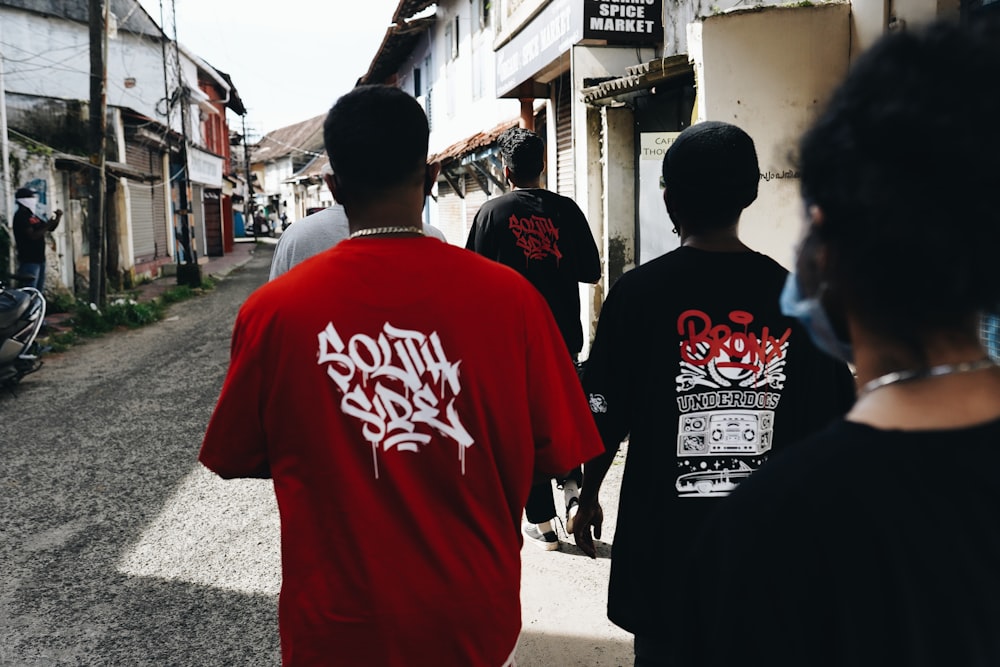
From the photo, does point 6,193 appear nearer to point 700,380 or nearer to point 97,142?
point 97,142

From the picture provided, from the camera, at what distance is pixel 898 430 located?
85cm

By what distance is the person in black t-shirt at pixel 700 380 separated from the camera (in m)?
2.10

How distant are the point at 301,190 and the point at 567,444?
6004 cm

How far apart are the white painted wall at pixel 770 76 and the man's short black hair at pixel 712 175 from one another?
3.07 meters

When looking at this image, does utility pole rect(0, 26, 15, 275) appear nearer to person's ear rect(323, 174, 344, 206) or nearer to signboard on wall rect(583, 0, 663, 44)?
signboard on wall rect(583, 0, 663, 44)

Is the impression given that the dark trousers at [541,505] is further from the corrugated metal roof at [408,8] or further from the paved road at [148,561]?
the corrugated metal roof at [408,8]

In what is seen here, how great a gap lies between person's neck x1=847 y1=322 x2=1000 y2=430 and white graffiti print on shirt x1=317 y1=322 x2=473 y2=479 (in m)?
0.92

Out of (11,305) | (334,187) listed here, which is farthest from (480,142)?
(334,187)

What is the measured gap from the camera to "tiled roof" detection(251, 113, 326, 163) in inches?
2452

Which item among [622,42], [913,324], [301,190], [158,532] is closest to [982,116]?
[913,324]

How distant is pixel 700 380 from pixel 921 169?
135 centimetres

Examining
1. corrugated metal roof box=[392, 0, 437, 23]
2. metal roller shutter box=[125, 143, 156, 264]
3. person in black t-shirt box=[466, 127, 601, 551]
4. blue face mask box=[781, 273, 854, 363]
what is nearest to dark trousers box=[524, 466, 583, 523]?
person in black t-shirt box=[466, 127, 601, 551]

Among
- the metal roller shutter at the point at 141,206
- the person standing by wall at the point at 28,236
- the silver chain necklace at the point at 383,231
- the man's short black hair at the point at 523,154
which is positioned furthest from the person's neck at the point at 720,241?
the metal roller shutter at the point at 141,206

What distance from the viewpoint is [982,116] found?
2.58 ft
